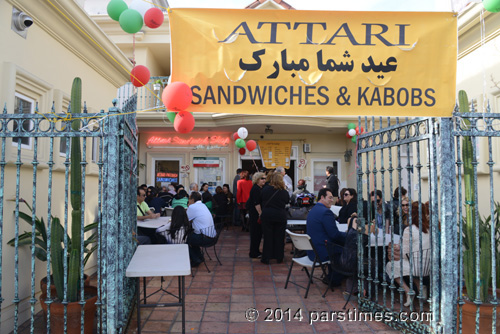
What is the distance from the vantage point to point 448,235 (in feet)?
10.5

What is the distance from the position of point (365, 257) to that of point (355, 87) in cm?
260

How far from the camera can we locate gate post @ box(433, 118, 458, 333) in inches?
125

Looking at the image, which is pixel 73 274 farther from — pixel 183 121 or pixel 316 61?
pixel 316 61

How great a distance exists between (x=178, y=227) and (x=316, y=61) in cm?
374

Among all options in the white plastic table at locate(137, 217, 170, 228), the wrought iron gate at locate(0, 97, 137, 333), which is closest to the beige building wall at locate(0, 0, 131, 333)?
the wrought iron gate at locate(0, 97, 137, 333)

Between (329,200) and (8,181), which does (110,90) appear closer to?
(8,181)

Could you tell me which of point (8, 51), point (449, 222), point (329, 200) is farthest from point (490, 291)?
point (8, 51)

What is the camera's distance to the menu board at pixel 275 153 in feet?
43.7

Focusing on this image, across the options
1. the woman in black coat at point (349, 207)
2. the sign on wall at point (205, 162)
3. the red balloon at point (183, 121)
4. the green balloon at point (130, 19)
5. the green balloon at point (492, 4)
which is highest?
the green balloon at point (130, 19)

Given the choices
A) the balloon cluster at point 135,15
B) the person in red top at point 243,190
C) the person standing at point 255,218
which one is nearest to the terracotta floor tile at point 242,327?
the person standing at point 255,218

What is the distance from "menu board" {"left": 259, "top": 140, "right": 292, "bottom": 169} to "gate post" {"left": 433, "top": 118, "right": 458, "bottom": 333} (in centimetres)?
1008

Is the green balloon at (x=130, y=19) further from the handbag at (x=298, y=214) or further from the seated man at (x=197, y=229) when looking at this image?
the handbag at (x=298, y=214)

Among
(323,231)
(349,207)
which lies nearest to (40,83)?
(323,231)

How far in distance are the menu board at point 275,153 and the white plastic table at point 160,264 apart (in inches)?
360
